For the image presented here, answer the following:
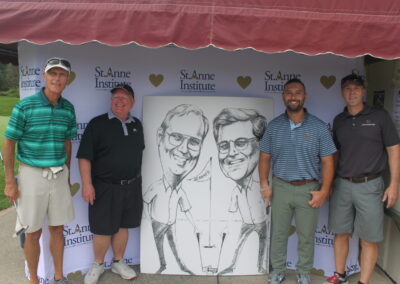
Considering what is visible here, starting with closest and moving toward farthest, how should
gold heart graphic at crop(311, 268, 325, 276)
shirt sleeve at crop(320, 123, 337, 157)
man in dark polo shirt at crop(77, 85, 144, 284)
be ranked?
shirt sleeve at crop(320, 123, 337, 157)
man in dark polo shirt at crop(77, 85, 144, 284)
gold heart graphic at crop(311, 268, 325, 276)

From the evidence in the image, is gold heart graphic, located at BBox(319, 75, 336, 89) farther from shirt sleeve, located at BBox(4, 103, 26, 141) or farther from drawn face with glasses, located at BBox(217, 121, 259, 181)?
shirt sleeve, located at BBox(4, 103, 26, 141)

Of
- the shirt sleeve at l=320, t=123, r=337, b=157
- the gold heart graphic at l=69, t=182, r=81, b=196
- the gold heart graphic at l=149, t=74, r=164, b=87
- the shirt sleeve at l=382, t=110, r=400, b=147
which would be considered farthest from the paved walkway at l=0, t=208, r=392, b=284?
the gold heart graphic at l=149, t=74, r=164, b=87

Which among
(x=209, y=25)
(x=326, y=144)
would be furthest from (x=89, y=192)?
(x=326, y=144)

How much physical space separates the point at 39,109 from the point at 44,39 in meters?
0.55

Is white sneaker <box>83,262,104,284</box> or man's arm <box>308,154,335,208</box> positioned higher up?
man's arm <box>308,154,335,208</box>

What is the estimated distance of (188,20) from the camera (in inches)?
104

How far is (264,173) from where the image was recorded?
334 cm

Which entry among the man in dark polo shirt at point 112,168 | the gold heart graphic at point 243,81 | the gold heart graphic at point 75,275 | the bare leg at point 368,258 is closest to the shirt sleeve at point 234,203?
the man in dark polo shirt at point 112,168

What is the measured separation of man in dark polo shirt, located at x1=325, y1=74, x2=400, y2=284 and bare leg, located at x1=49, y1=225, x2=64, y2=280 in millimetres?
2595

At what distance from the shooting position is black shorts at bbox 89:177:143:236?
10.7 feet

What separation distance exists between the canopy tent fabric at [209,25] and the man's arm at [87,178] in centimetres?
111

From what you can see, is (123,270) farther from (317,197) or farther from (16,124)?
(317,197)

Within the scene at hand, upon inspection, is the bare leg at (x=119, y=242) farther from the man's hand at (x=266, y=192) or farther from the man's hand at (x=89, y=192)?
the man's hand at (x=266, y=192)

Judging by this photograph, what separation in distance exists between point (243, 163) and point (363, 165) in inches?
44.3
